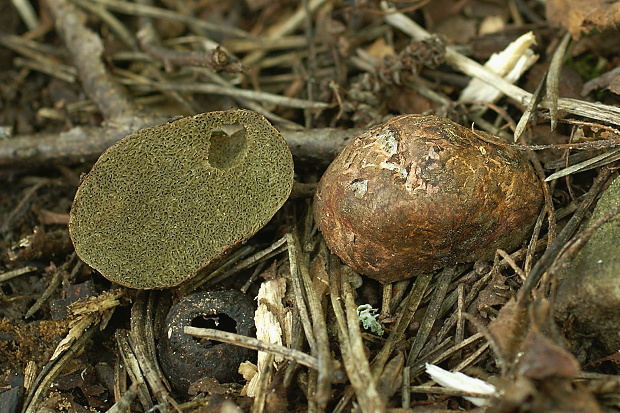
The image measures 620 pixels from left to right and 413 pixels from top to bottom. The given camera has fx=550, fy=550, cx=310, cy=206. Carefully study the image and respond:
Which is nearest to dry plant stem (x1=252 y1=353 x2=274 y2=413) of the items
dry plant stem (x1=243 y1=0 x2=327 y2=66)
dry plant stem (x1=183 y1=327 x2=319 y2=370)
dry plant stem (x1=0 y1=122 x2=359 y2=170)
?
dry plant stem (x1=183 y1=327 x2=319 y2=370)

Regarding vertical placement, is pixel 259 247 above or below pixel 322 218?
below

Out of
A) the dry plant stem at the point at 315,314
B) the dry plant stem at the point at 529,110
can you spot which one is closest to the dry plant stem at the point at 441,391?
the dry plant stem at the point at 315,314

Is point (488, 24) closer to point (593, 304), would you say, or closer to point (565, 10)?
point (565, 10)

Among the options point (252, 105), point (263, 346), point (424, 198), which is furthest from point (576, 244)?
point (252, 105)

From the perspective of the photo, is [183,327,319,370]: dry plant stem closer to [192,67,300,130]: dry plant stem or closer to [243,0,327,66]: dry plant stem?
[192,67,300,130]: dry plant stem

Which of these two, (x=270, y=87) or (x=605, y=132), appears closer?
(x=605, y=132)

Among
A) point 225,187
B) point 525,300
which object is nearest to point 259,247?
point 225,187
